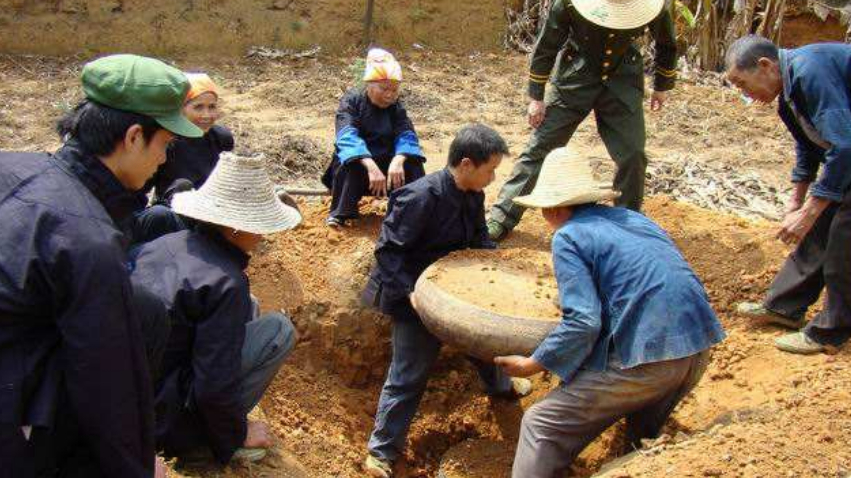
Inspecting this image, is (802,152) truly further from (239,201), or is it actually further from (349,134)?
(239,201)

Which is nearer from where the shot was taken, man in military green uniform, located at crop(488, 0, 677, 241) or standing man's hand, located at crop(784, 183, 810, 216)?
standing man's hand, located at crop(784, 183, 810, 216)

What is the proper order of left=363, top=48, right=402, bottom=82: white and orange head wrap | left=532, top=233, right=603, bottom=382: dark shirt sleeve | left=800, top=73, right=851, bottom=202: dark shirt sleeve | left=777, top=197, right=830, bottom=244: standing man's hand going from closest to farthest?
left=532, top=233, right=603, bottom=382: dark shirt sleeve → left=800, top=73, right=851, bottom=202: dark shirt sleeve → left=777, top=197, right=830, bottom=244: standing man's hand → left=363, top=48, right=402, bottom=82: white and orange head wrap

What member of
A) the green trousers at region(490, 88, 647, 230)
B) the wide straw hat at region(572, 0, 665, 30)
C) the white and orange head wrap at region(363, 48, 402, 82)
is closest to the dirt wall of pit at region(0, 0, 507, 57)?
the white and orange head wrap at region(363, 48, 402, 82)

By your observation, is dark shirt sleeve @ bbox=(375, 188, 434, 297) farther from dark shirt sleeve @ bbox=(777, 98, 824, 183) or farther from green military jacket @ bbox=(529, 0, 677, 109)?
dark shirt sleeve @ bbox=(777, 98, 824, 183)

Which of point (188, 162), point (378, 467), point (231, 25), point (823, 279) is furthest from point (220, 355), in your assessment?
point (231, 25)

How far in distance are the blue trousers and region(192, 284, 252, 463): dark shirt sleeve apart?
1354 mm

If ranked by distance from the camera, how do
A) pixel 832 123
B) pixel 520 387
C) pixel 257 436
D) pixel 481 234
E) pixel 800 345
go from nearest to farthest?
pixel 257 436 < pixel 832 123 < pixel 800 345 < pixel 481 234 < pixel 520 387

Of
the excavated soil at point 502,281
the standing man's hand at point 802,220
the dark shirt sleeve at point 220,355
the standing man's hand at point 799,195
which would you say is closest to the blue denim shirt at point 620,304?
the excavated soil at point 502,281

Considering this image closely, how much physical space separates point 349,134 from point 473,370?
187 cm

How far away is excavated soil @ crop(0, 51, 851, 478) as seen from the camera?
4025 mm

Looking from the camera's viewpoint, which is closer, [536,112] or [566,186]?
[566,186]

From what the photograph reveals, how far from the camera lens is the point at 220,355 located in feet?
11.7

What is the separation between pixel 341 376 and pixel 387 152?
5.51ft

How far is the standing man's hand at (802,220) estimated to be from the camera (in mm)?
4789
